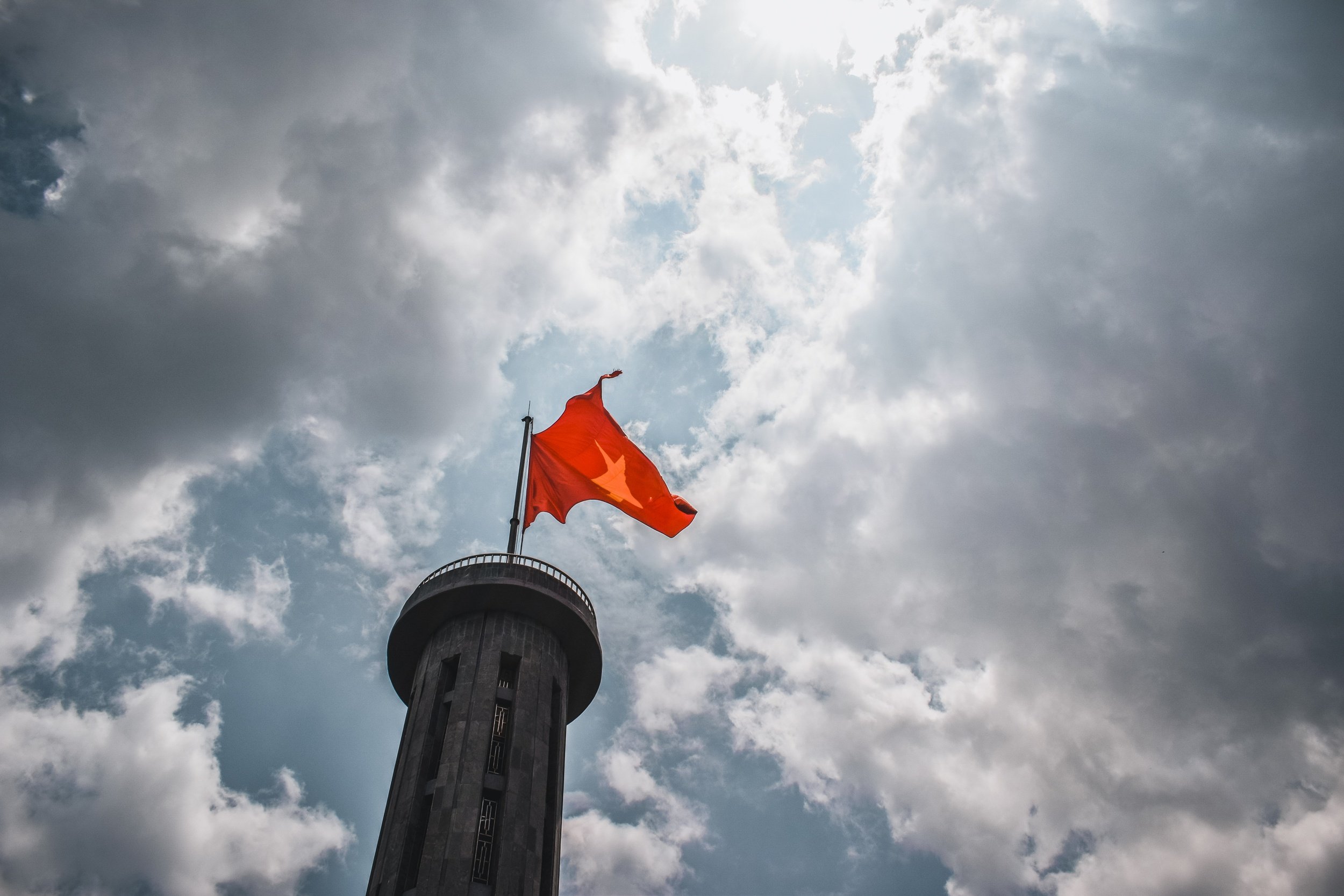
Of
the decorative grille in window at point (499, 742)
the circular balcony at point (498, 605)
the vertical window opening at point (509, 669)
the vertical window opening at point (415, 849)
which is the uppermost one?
the circular balcony at point (498, 605)

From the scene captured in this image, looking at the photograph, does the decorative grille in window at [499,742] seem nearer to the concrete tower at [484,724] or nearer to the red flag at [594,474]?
the concrete tower at [484,724]

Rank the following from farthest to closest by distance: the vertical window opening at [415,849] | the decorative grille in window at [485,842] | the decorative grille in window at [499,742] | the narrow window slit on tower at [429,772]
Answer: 1. the decorative grille in window at [499,742]
2. the narrow window slit on tower at [429,772]
3. the decorative grille in window at [485,842]
4. the vertical window opening at [415,849]

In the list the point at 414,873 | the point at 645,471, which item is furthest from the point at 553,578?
the point at 414,873

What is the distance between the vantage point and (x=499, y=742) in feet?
128

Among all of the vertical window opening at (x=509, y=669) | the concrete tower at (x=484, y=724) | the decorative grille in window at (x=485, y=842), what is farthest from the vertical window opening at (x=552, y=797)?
the decorative grille in window at (x=485, y=842)

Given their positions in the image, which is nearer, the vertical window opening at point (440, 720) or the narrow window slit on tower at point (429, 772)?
the narrow window slit on tower at point (429, 772)

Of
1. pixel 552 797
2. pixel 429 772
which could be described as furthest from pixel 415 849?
pixel 552 797

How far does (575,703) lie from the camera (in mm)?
48719

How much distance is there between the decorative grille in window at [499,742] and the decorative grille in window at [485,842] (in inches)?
57.2

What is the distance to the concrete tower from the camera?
34.8 metres

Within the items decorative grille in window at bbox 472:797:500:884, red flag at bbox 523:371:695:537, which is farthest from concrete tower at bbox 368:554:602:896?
red flag at bbox 523:371:695:537

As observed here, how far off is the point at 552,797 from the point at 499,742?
4.10 meters

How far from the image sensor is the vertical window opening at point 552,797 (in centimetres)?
3803

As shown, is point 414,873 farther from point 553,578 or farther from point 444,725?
point 553,578
